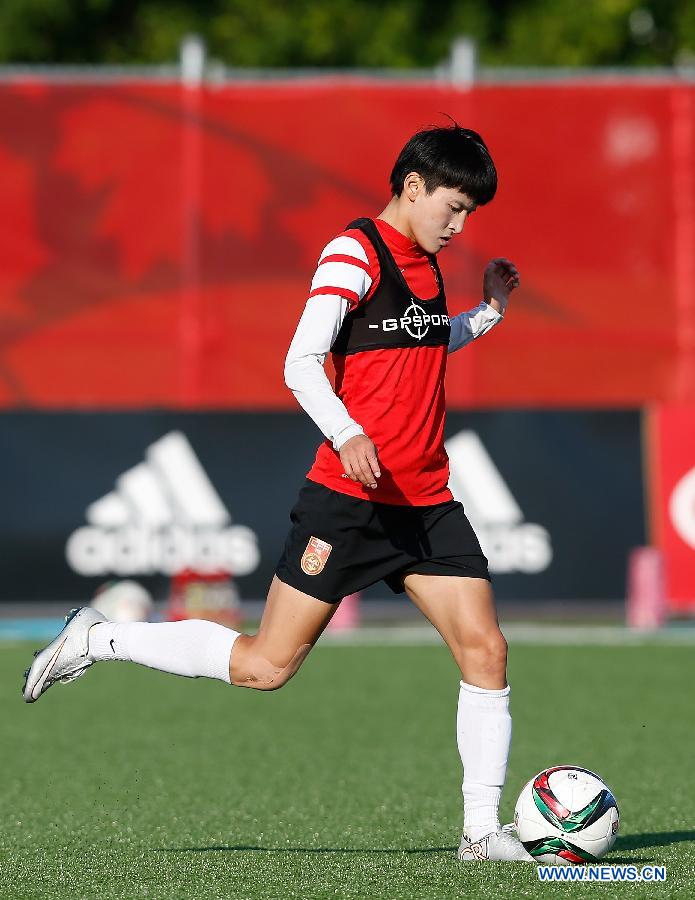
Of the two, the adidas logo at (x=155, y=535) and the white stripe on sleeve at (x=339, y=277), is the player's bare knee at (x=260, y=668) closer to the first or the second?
the white stripe on sleeve at (x=339, y=277)

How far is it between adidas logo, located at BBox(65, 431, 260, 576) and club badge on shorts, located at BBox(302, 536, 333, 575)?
7864 mm

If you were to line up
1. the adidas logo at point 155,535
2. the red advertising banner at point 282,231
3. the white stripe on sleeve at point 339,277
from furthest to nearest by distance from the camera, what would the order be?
the red advertising banner at point 282,231 → the adidas logo at point 155,535 → the white stripe on sleeve at point 339,277

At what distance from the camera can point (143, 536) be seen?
13406 millimetres

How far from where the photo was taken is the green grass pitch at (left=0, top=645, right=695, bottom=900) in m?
5.32

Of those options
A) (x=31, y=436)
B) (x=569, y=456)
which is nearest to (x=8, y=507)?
(x=31, y=436)

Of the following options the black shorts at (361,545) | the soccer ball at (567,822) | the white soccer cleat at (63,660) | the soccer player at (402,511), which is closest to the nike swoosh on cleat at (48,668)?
the white soccer cleat at (63,660)

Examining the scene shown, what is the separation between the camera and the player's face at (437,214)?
5.57m

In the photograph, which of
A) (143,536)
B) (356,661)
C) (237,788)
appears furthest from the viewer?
(143,536)

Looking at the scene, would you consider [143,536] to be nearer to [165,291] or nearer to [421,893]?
[165,291]

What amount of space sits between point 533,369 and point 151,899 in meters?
10.9

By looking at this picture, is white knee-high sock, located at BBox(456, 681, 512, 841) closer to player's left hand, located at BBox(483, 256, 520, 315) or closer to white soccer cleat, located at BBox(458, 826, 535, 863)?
white soccer cleat, located at BBox(458, 826, 535, 863)

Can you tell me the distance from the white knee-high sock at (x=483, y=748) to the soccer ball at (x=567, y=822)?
116 mm

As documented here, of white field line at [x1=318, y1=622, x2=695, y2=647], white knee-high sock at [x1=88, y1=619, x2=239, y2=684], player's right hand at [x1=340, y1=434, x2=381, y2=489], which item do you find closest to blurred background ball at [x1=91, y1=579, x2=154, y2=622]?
white field line at [x1=318, y1=622, x2=695, y2=647]

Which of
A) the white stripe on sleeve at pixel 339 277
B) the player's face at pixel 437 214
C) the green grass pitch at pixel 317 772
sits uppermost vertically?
the player's face at pixel 437 214
